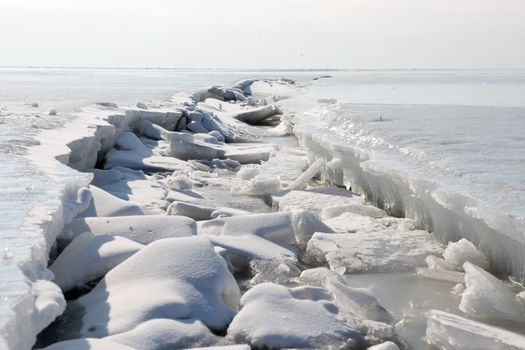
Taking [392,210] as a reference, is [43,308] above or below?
above

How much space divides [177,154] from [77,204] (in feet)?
17.3

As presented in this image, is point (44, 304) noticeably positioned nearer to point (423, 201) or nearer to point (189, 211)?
point (189, 211)

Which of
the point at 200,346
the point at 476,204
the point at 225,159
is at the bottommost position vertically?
the point at 225,159

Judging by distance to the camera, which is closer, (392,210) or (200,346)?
(200,346)

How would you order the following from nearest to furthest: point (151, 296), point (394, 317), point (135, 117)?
point (151, 296), point (394, 317), point (135, 117)

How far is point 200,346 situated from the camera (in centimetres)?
266

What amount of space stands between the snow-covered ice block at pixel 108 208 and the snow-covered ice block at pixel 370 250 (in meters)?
1.37

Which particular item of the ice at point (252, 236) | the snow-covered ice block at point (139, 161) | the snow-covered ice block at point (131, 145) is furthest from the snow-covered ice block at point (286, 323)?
the snow-covered ice block at point (131, 145)

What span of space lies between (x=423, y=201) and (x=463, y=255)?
95 cm

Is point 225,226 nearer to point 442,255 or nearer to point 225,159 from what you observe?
point 442,255

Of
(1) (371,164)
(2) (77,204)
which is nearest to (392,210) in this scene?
→ (1) (371,164)

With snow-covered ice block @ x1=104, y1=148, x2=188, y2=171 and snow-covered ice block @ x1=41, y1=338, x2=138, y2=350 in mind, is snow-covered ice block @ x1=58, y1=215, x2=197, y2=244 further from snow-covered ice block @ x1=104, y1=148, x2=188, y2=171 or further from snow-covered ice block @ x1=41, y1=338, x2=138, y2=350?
snow-covered ice block @ x1=104, y1=148, x2=188, y2=171

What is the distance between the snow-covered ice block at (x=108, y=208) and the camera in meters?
4.59

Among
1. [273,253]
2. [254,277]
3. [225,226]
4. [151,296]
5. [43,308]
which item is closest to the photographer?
[43,308]
